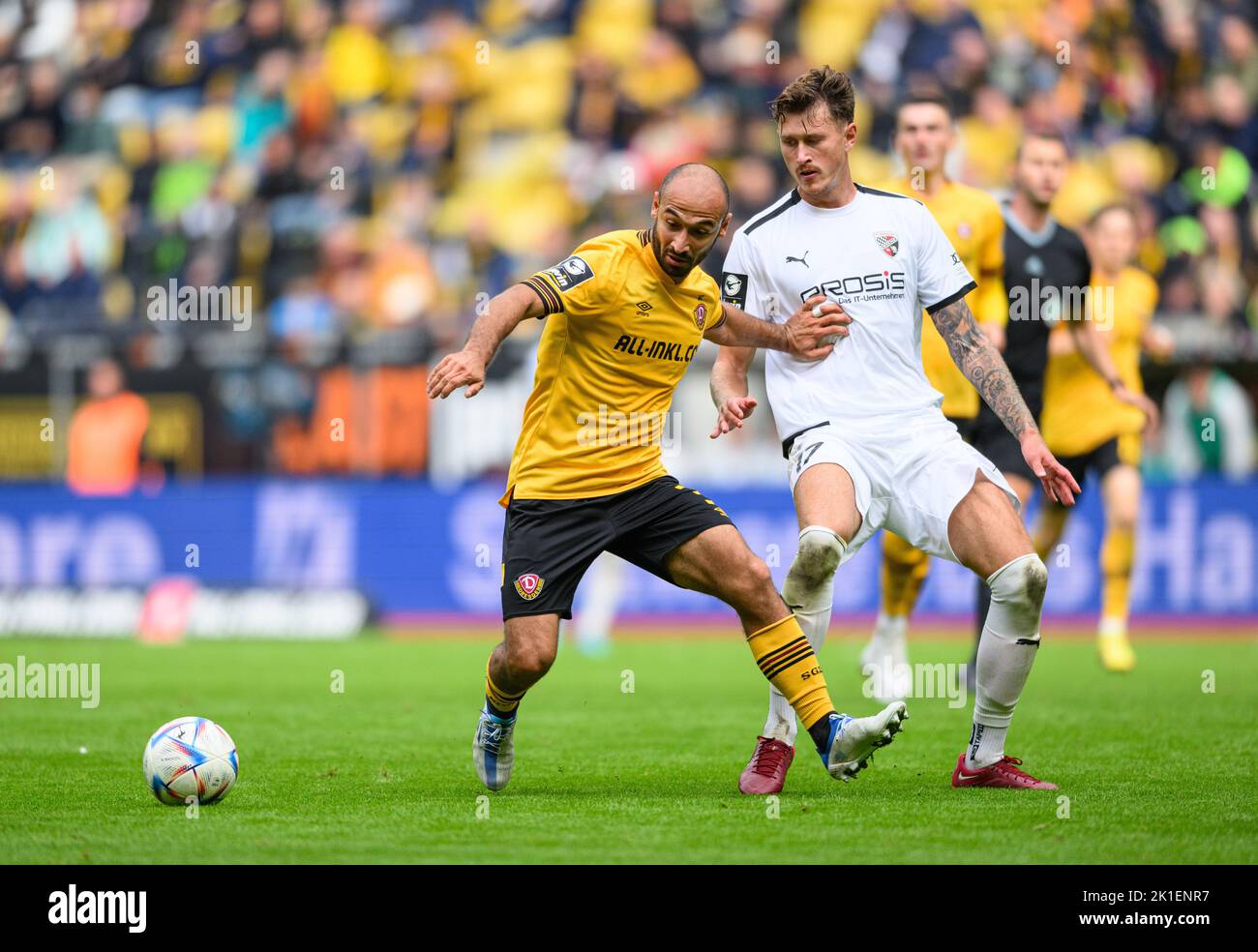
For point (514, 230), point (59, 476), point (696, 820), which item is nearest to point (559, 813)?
point (696, 820)

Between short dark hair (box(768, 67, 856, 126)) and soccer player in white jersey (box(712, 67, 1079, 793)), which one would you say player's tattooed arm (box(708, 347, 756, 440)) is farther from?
short dark hair (box(768, 67, 856, 126))

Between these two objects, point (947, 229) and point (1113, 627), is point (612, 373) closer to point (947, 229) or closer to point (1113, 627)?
point (947, 229)

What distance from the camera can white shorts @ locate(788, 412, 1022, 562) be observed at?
6.75 meters

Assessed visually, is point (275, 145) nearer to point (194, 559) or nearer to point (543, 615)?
point (194, 559)

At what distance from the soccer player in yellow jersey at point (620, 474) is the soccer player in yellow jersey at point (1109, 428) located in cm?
465

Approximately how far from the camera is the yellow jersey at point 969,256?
9805mm

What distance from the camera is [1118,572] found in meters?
11.8

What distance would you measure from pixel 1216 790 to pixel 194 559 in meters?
11.1

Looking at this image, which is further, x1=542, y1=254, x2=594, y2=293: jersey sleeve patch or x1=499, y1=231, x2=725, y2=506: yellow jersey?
x1=499, y1=231, x2=725, y2=506: yellow jersey

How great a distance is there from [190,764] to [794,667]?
2.15m

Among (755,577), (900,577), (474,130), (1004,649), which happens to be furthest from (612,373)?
(474,130)

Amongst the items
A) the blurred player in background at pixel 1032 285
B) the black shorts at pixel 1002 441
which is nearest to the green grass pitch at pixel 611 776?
the black shorts at pixel 1002 441

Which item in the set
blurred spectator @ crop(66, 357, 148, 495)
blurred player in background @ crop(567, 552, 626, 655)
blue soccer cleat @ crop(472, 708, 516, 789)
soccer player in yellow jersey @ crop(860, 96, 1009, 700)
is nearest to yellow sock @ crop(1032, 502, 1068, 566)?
soccer player in yellow jersey @ crop(860, 96, 1009, 700)

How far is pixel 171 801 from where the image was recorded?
20.9 feet
